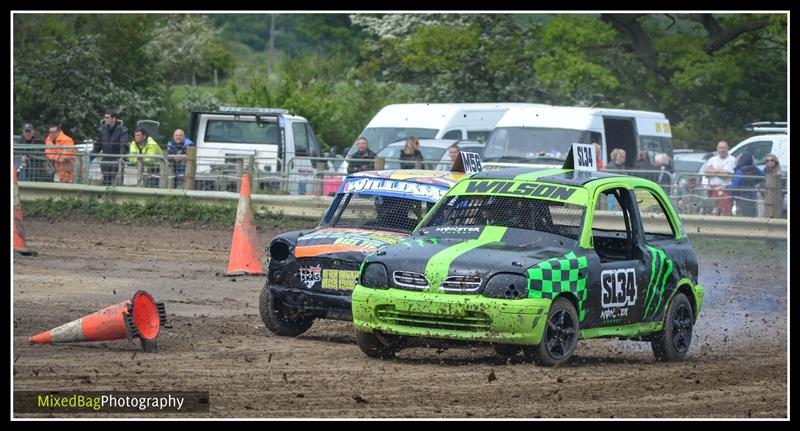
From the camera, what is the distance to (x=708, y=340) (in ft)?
42.3

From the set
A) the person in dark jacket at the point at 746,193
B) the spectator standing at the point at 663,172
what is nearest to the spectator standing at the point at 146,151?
the spectator standing at the point at 663,172

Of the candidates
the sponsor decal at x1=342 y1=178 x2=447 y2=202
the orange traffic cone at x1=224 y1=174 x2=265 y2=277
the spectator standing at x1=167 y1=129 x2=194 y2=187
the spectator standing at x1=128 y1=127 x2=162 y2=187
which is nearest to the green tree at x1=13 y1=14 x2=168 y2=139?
the spectator standing at x1=167 y1=129 x2=194 y2=187

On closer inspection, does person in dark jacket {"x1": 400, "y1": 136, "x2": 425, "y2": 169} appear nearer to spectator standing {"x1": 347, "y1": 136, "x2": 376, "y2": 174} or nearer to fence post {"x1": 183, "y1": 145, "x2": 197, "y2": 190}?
spectator standing {"x1": 347, "y1": 136, "x2": 376, "y2": 174}

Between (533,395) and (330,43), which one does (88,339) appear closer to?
(533,395)

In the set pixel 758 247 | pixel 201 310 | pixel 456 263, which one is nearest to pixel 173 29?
pixel 758 247

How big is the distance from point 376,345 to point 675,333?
260 cm

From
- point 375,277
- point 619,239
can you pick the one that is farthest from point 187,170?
point 375,277

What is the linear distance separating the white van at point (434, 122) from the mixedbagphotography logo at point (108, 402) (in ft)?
69.6

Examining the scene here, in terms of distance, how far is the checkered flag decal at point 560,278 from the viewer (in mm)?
9633

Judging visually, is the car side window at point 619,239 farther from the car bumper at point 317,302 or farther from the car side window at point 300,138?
the car side window at point 300,138

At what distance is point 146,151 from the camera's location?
23.7 m

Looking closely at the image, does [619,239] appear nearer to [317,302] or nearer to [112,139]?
[317,302]

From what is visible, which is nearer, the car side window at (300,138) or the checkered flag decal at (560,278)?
the checkered flag decal at (560,278)

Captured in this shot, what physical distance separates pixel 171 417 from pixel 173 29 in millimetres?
49602
